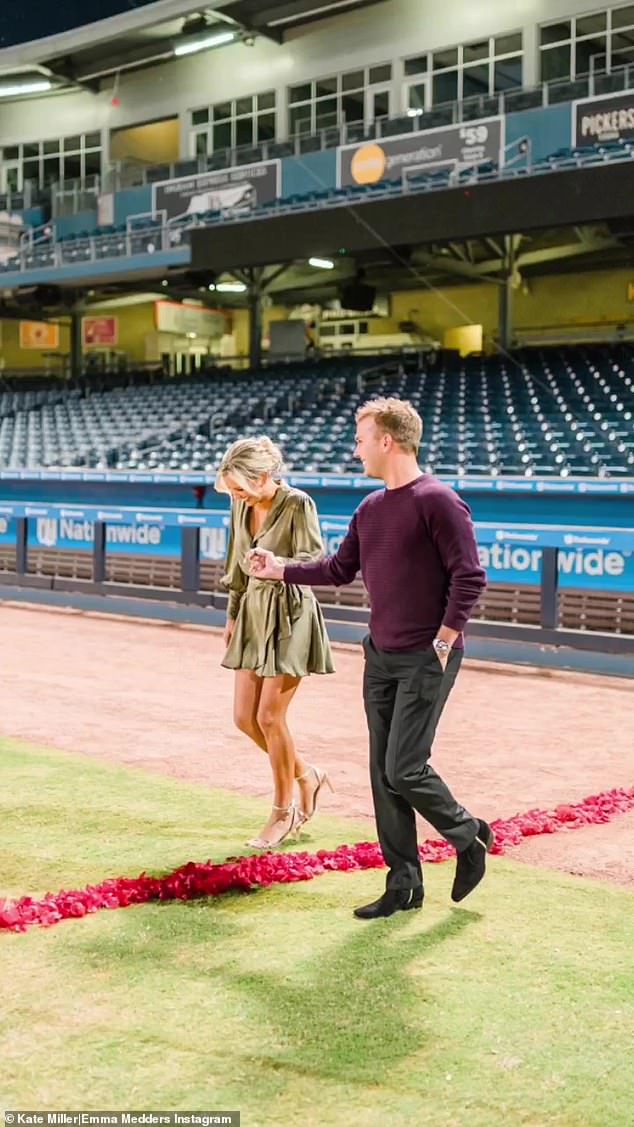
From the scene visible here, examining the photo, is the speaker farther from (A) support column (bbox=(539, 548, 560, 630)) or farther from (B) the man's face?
(B) the man's face

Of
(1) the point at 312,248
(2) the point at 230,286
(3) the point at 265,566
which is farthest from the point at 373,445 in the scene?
(2) the point at 230,286

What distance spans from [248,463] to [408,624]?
121 cm

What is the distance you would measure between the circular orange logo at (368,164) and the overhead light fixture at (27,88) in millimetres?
13498

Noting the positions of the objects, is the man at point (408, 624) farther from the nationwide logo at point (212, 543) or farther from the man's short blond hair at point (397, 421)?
the nationwide logo at point (212, 543)

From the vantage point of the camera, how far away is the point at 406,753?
177 inches

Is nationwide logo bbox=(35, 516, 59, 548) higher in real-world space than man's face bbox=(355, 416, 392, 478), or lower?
lower

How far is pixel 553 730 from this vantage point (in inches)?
356

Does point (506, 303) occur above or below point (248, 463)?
above

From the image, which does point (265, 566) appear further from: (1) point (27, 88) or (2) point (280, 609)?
(1) point (27, 88)

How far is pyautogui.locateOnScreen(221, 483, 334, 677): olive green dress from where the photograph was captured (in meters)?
5.41

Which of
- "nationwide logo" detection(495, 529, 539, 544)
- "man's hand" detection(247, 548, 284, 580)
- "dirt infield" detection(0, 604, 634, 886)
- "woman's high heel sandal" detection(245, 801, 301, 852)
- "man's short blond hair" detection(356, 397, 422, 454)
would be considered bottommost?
"dirt infield" detection(0, 604, 634, 886)

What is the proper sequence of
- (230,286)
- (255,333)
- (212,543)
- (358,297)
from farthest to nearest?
(230,286) → (255,333) → (358,297) → (212,543)

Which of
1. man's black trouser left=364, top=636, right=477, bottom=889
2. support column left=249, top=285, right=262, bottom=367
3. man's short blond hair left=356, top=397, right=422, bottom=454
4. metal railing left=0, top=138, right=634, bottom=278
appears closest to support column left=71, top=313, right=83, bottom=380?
metal railing left=0, top=138, right=634, bottom=278

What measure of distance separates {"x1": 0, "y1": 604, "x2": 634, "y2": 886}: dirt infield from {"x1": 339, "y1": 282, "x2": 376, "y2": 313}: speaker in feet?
57.2
